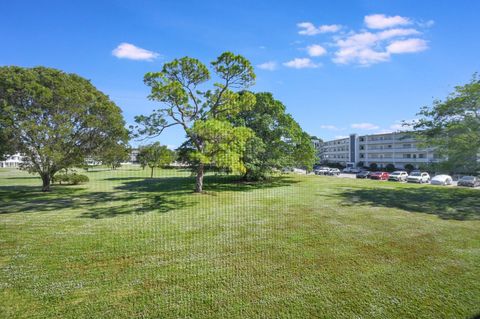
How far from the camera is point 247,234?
488 cm

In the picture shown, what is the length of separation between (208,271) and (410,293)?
248cm

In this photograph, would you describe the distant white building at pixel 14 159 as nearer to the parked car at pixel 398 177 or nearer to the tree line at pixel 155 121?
the tree line at pixel 155 121

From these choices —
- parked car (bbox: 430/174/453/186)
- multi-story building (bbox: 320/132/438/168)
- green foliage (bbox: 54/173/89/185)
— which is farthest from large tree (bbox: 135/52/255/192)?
multi-story building (bbox: 320/132/438/168)

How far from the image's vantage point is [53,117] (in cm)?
977

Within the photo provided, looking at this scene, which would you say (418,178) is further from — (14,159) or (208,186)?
(14,159)

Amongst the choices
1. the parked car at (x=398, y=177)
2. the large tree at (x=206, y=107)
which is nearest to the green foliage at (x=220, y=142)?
the large tree at (x=206, y=107)

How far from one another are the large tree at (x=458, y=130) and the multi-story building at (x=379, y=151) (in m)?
24.1

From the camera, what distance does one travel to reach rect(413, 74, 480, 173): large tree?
9562 millimetres

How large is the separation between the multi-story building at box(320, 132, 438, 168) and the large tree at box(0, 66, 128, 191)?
34512mm

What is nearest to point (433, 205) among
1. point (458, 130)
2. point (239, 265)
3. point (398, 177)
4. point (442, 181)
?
point (458, 130)

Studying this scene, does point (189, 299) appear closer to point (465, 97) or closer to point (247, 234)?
point (247, 234)

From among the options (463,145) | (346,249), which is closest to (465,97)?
(463,145)

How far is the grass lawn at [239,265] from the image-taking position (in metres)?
2.68

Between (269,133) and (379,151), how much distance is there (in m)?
34.3
